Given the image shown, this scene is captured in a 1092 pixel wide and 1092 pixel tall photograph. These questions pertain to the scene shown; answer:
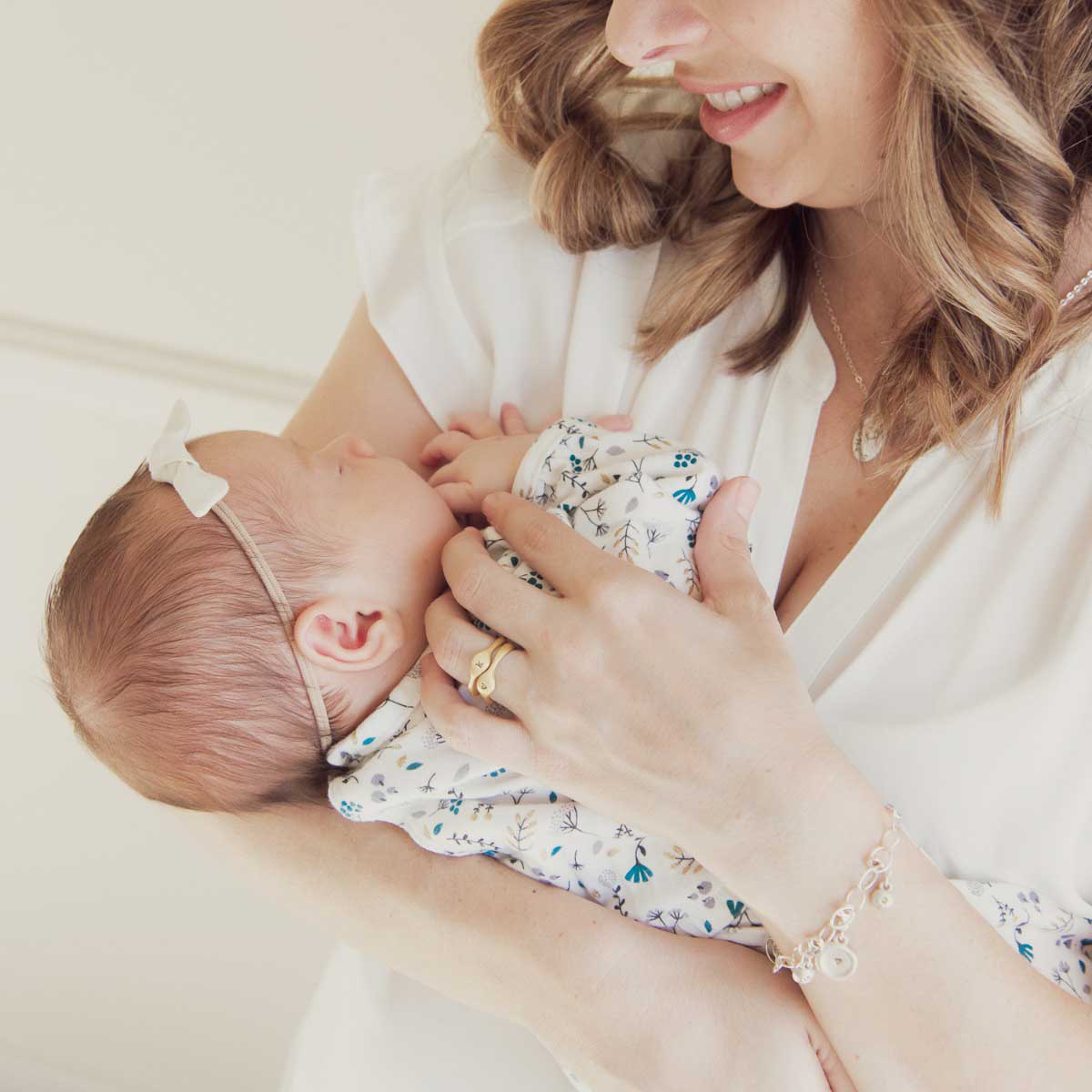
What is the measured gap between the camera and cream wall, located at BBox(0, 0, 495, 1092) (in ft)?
6.63

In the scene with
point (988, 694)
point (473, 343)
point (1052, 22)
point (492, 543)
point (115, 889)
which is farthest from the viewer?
point (115, 889)

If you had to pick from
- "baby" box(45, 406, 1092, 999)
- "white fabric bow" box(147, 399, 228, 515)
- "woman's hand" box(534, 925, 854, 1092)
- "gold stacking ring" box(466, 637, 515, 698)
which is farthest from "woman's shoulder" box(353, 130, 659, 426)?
"woman's hand" box(534, 925, 854, 1092)

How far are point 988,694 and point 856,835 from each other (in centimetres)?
24

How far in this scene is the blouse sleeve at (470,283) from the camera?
148 cm

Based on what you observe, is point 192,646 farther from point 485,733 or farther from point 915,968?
point 915,968

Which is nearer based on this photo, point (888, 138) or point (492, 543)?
point (888, 138)

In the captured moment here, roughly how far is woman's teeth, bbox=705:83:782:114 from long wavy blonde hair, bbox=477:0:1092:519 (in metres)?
0.14

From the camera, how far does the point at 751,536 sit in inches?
51.0


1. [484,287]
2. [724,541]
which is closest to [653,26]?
[484,287]

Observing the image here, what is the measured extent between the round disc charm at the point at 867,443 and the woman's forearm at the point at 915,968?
0.40m

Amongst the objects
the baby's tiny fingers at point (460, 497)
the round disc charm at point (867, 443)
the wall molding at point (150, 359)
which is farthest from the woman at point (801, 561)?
the wall molding at point (150, 359)

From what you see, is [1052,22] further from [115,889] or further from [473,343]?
[115,889]

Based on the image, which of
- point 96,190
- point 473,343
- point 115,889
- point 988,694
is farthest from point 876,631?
point 115,889

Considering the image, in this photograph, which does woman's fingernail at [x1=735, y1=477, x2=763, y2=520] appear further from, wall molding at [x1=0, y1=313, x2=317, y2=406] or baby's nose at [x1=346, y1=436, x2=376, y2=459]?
wall molding at [x1=0, y1=313, x2=317, y2=406]
